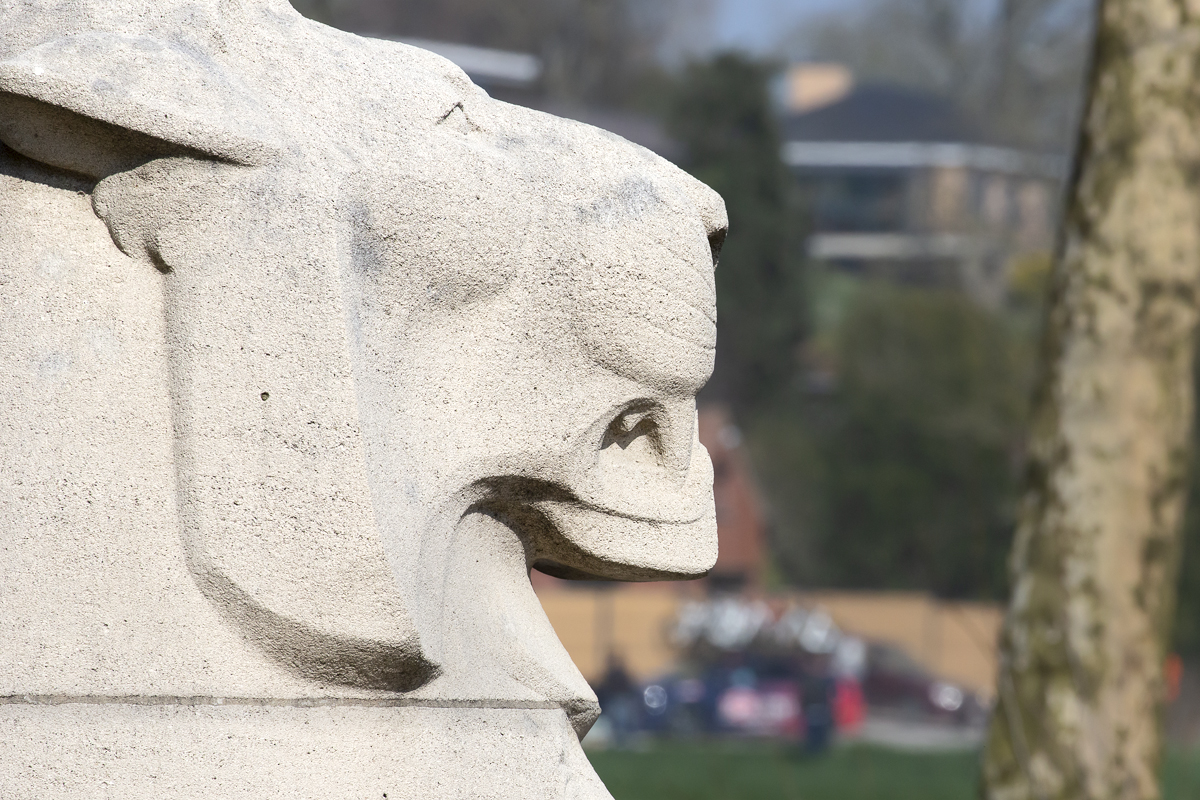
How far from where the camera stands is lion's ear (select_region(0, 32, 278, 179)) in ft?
5.94

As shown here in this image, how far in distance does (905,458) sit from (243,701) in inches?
954

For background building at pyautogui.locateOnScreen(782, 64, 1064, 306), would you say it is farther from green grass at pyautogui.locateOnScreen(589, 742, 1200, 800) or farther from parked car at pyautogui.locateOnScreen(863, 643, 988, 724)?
green grass at pyautogui.locateOnScreen(589, 742, 1200, 800)

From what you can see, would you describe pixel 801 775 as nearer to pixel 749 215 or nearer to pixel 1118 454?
pixel 1118 454

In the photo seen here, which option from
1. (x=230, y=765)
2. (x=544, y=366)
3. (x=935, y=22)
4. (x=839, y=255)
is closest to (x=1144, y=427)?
(x=544, y=366)

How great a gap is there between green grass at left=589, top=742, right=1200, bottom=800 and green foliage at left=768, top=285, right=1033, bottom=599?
8848 millimetres

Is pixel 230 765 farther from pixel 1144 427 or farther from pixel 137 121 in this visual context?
pixel 1144 427

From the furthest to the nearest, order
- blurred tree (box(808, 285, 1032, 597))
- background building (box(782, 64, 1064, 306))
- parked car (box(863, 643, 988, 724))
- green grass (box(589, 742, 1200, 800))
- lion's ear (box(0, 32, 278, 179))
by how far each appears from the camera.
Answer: background building (box(782, 64, 1064, 306)), blurred tree (box(808, 285, 1032, 597)), parked car (box(863, 643, 988, 724)), green grass (box(589, 742, 1200, 800)), lion's ear (box(0, 32, 278, 179))

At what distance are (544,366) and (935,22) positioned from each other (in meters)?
25.1

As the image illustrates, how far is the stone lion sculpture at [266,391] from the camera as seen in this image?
1843mm

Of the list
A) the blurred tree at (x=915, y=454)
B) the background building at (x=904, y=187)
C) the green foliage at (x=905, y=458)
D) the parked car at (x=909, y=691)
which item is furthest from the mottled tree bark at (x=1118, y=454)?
the background building at (x=904, y=187)

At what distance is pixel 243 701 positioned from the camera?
6.13ft

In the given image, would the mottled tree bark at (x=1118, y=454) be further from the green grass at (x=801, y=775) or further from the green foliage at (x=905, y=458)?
the green foliage at (x=905, y=458)

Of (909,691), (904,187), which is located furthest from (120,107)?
(904,187)

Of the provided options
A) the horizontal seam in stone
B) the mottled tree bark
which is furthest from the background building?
the horizontal seam in stone
